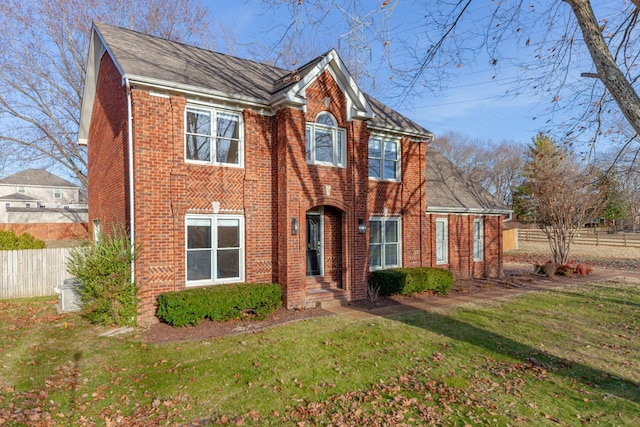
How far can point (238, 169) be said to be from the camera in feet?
35.0

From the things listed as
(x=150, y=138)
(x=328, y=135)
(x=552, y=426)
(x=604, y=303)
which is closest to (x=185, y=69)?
(x=150, y=138)

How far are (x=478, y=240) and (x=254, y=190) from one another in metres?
11.5

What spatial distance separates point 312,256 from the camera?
12805mm

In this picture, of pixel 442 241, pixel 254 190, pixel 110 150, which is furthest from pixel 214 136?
pixel 442 241

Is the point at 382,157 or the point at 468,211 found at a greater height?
the point at 382,157

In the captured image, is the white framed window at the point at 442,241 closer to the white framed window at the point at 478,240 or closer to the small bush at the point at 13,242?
the white framed window at the point at 478,240

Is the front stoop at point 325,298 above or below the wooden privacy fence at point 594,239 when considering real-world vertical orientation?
below

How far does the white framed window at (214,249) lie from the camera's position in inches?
390

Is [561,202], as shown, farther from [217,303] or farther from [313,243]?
[217,303]

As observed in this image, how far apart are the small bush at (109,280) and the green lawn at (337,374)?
19.4 inches

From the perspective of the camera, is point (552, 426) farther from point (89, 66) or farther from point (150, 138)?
point (89, 66)

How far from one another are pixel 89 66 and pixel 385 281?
12.7m

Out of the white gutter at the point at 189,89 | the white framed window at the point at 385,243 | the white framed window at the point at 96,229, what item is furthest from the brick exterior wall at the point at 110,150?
the white framed window at the point at 385,243

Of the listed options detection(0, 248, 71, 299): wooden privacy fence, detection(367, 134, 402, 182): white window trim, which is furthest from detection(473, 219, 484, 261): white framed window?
detection(0, 248, 71, 299): wooden privacy fence
